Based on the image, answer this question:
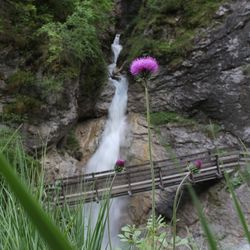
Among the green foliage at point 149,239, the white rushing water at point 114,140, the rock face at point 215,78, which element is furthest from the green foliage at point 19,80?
the green foliage at point 149,239

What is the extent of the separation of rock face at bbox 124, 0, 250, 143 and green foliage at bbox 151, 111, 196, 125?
209mm

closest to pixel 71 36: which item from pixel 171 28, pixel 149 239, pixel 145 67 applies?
pixel 171 28

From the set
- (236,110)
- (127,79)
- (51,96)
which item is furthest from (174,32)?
(51,96)

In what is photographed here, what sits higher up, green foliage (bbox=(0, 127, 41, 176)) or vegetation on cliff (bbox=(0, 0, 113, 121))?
vegetation on cliff (bbox=(0, 0, 113, 121))

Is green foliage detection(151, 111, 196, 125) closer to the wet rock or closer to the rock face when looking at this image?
the rock face

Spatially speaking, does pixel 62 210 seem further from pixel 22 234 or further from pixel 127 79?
pixel 127 79

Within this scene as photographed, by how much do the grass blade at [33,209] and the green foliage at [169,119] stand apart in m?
9.63

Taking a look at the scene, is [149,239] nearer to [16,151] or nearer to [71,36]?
[16,151]

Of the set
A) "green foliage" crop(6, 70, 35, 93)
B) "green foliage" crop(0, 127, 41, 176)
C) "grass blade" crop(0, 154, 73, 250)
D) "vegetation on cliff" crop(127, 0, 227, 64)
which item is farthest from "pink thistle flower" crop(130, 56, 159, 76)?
"vegetation on cliff" crop(127, 0, 227, 64)

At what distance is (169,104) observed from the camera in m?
10.3

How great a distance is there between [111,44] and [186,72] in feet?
11.6

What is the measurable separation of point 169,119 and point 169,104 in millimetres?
561

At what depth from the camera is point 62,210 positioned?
43.9 inches

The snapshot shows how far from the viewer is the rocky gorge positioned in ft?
26.7
